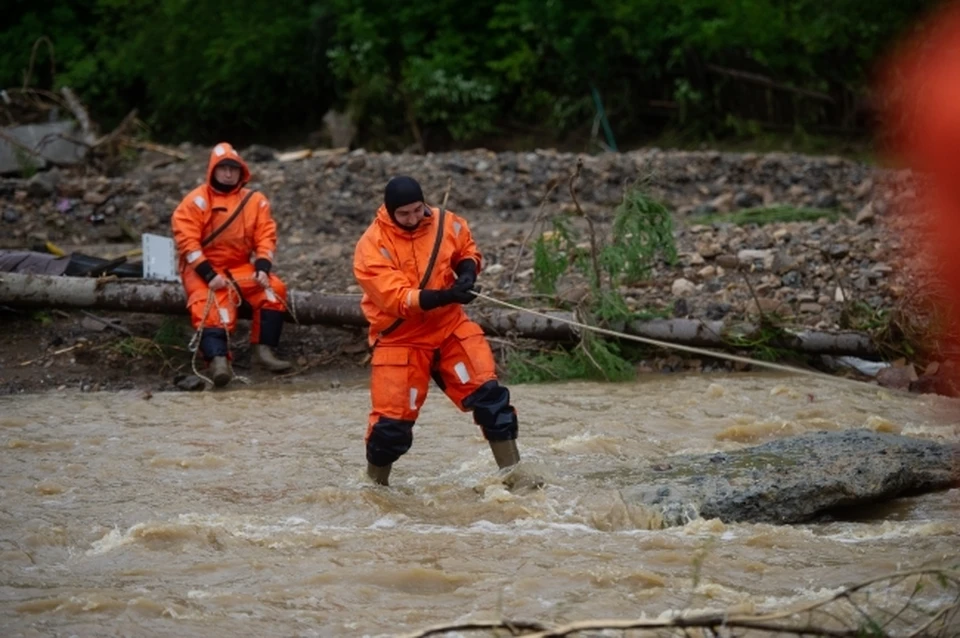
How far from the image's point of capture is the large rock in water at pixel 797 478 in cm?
714

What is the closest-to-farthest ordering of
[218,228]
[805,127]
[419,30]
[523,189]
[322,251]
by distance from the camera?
1. [218,228]
2. [322,251]
3. [523,189]
4. [805,127]
5. [419,30]

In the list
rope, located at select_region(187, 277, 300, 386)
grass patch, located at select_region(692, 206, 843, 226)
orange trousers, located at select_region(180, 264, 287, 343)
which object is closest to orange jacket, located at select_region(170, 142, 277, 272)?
orange trousers, located at select_region(180, 264, 287, 343)

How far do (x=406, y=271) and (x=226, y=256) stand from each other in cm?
458

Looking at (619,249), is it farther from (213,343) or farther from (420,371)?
(420,371)

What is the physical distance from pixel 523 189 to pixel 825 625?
480 inches

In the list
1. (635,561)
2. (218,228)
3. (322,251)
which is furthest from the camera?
(322,251)

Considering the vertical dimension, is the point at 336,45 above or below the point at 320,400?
above

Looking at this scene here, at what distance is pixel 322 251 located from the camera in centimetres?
1456

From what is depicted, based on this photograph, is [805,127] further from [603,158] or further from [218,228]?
[218,228]

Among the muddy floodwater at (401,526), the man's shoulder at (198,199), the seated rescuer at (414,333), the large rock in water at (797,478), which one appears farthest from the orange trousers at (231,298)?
the large rock in water at (797,478)

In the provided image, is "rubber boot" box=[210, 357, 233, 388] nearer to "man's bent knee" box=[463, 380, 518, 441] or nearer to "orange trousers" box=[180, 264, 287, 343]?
"orange trousers" box=[180, 264, 287, 343]

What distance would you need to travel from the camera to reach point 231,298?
11750mm

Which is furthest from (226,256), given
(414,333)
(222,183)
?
(414,333)

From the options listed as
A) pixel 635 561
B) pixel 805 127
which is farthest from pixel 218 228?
pixel 805 127
